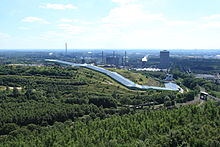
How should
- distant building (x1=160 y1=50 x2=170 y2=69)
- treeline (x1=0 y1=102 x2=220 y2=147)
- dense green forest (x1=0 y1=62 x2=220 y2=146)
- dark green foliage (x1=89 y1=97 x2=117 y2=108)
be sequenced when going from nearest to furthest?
treeline (x1=0 y1=102 x2=220 y2=147), dense green forest (x1=0 y1=62 x2=220 y2=146), dark green foliage (x1=89 y1=97 x2=117 y2=108), distant building (x1=160 y1=50 x2=170 y2=69)

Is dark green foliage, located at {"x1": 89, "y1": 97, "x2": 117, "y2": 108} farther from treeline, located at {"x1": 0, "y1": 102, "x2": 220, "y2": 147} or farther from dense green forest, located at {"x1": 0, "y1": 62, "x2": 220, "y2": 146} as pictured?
treeline, located at {"x1": 0, "y1": 102, "x2": 220, "y2": 147}

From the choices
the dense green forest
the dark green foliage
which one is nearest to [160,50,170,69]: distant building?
the dense green forest

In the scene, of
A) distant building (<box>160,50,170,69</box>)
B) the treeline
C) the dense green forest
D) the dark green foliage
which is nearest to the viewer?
the treeline

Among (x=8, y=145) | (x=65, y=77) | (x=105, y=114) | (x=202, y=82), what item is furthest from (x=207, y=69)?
(x=8, y=145)

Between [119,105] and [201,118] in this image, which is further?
[119,105]

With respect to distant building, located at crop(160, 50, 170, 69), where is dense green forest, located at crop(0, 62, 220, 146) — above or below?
below

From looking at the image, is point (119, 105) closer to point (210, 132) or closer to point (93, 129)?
point (93, 129)

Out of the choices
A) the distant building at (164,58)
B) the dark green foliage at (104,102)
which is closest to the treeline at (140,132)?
the dark green foliage at (104,102)

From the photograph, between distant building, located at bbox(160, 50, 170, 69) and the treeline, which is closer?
the treeline
